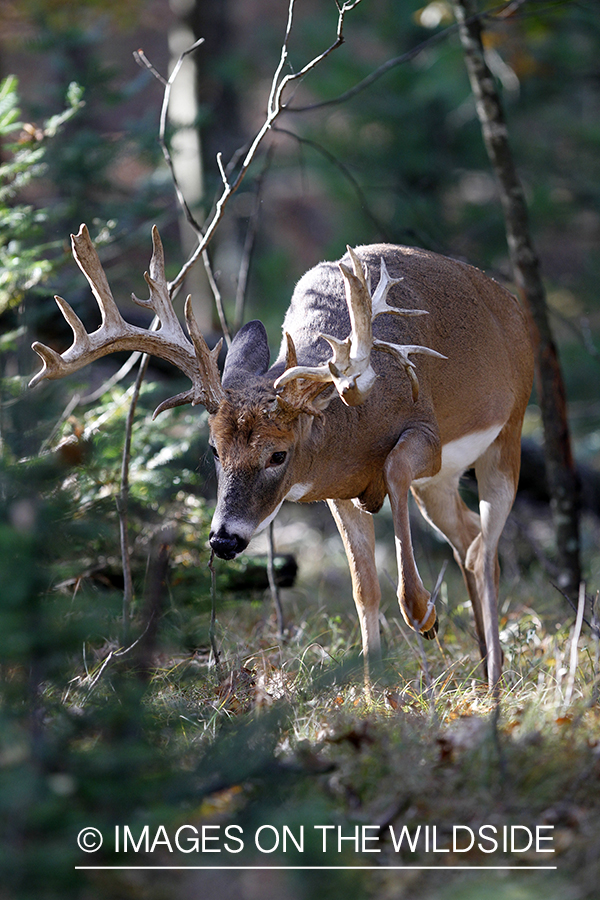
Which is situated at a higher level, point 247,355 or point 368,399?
point 247,355

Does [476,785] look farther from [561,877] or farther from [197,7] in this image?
[197,7]

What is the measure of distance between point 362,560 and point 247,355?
138cm

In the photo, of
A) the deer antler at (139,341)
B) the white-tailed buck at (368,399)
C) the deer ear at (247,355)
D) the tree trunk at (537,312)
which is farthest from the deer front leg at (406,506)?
the tree trunk at (537,312)

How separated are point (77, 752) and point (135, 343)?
2.43m

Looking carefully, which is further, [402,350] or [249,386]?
[249,386]

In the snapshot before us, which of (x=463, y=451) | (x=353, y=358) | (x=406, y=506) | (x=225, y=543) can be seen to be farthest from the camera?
(x=463, y=451)

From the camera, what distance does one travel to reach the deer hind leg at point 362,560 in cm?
513

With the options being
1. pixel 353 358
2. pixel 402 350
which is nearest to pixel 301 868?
pixel 353 358

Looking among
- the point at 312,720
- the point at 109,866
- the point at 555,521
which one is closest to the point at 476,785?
the point at 312,720

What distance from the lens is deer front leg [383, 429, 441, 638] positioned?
4.38 metres

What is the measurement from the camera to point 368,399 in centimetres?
466

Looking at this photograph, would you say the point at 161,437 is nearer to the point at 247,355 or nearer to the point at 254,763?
the point at 247,355

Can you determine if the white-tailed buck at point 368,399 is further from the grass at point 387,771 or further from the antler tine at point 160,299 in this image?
the grass at point 387,771

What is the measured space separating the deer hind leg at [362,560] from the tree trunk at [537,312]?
68.9 inches
